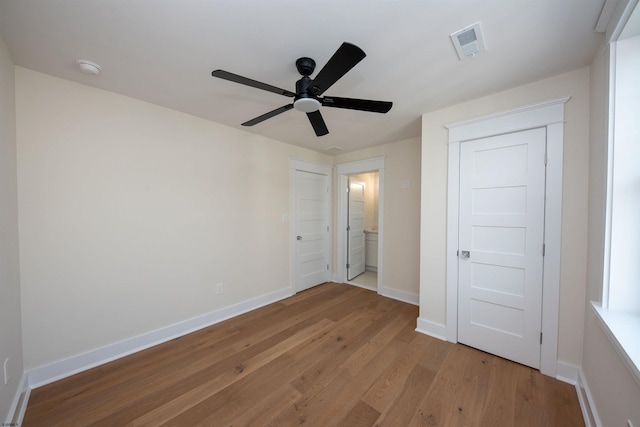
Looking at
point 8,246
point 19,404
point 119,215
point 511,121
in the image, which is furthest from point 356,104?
point 19,404

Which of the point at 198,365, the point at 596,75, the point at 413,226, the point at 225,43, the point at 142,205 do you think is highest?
the point at 225,43

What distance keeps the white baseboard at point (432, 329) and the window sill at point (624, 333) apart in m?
1.27

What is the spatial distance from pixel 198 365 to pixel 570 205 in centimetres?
338

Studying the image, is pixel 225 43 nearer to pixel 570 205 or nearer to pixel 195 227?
pixel 195 227

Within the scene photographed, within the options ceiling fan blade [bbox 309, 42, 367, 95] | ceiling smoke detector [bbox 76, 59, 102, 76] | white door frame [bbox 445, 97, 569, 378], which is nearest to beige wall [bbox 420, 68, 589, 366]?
white door frame [bbox 445, 97, 569, 378]

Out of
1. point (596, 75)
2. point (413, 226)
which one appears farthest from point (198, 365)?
point (596, 75)

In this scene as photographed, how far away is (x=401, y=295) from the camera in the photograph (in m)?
3.42

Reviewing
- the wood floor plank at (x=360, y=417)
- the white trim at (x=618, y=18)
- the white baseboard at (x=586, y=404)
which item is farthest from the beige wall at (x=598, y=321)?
the wood floor plank at (x=360, y=417)

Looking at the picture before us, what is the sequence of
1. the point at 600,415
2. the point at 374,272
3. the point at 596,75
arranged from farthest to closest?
the point at 374,272
the point at 596,75
the point at 600,415

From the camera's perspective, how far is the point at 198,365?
6.54ft

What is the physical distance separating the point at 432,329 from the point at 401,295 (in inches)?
38.1

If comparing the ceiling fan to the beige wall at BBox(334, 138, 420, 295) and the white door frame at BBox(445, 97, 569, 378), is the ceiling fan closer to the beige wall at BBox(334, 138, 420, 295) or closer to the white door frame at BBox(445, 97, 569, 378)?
the white door frame at BBox(445, 97, 569, 378)

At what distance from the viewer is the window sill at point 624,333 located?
947 millimetres

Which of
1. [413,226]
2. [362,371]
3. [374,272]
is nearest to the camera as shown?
[362,371]
